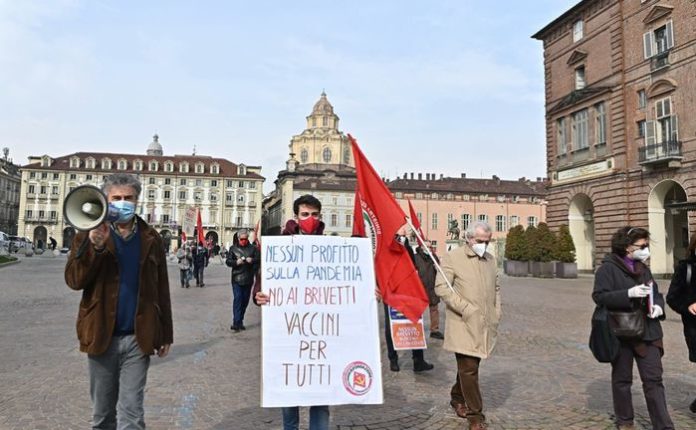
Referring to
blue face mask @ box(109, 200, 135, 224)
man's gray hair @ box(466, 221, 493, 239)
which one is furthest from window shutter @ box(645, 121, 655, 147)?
blue face mask @ box(109, 200, 135, 224)

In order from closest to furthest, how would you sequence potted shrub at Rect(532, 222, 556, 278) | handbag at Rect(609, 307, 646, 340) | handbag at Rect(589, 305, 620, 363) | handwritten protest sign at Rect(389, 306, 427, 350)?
handbag at Rect(609, 307, 646, 340) < handbag at Rect(589, 305, 620, 363) < handwritten protest sign at Rect(389, 306, 427, 350) < potted shrub at Rect(532, 222, 556, 278)

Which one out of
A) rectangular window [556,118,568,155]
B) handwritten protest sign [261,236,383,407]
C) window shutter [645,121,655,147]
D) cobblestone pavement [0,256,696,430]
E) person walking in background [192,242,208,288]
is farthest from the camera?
rectangular window [556,118,568,155]

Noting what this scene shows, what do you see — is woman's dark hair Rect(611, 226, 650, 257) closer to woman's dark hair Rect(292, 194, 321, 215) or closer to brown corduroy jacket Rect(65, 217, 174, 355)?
woman's dark hair Rect(292, 194, 321, 215)

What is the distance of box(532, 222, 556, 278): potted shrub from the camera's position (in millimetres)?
30109

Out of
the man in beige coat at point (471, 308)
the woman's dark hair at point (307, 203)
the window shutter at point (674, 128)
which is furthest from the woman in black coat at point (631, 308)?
the window shutter at point (674, 128)

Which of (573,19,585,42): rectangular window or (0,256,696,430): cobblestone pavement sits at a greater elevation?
(573,19,585,42): rectangular window

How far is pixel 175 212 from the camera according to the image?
318 ft

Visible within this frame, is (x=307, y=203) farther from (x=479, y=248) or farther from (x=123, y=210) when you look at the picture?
(x=479, y=248)

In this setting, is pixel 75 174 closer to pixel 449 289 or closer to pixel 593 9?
pixel 593 9

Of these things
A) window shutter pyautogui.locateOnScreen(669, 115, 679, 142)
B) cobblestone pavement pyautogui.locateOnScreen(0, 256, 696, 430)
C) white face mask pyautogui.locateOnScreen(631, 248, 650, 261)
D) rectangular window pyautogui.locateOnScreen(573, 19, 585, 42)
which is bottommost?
cobblestone pavement pyautogui.locateOnScreen(0, 256, 696, 430)

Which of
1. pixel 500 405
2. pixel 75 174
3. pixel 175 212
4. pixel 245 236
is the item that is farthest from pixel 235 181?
pixel 500 405

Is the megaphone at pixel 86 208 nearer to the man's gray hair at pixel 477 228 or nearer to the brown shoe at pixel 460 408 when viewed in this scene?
the man's gray hair at pixel 477 228

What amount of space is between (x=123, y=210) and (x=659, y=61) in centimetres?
3043

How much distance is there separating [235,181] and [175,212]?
11.8m
